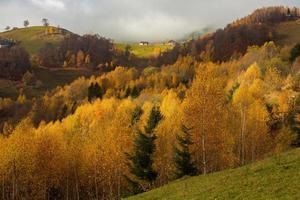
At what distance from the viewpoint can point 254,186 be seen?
3134 cm

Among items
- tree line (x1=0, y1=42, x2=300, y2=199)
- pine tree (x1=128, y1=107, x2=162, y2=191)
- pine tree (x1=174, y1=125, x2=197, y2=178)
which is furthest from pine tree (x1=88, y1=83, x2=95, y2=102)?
pine tree (x1=174, y1=125, x2=197, y2=178)

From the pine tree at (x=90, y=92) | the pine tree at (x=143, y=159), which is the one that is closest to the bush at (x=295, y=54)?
the pine tree at (x=90, y=92)

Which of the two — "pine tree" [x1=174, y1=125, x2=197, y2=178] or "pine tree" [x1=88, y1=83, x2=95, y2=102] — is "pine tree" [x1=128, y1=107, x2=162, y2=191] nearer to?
"pine tree" [x1=174, y1=125, x2=197, y2=178]

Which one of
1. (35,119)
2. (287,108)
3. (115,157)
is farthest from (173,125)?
(35,119)

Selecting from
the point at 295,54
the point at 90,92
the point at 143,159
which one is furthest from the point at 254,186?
the point at 90,92

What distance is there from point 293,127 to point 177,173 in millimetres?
37900

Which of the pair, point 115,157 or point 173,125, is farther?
point 173,125

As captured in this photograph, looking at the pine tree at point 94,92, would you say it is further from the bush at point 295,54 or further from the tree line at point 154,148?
the tree line at point 154,148

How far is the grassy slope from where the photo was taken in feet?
93.4

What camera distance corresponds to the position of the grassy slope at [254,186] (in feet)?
93.4

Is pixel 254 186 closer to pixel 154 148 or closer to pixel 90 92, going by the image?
pixel 154 148

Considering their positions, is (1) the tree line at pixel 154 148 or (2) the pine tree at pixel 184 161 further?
(2) the pine tree at pixel 184 161

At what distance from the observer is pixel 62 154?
80.5 meters

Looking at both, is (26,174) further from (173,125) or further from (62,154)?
(173,125)
